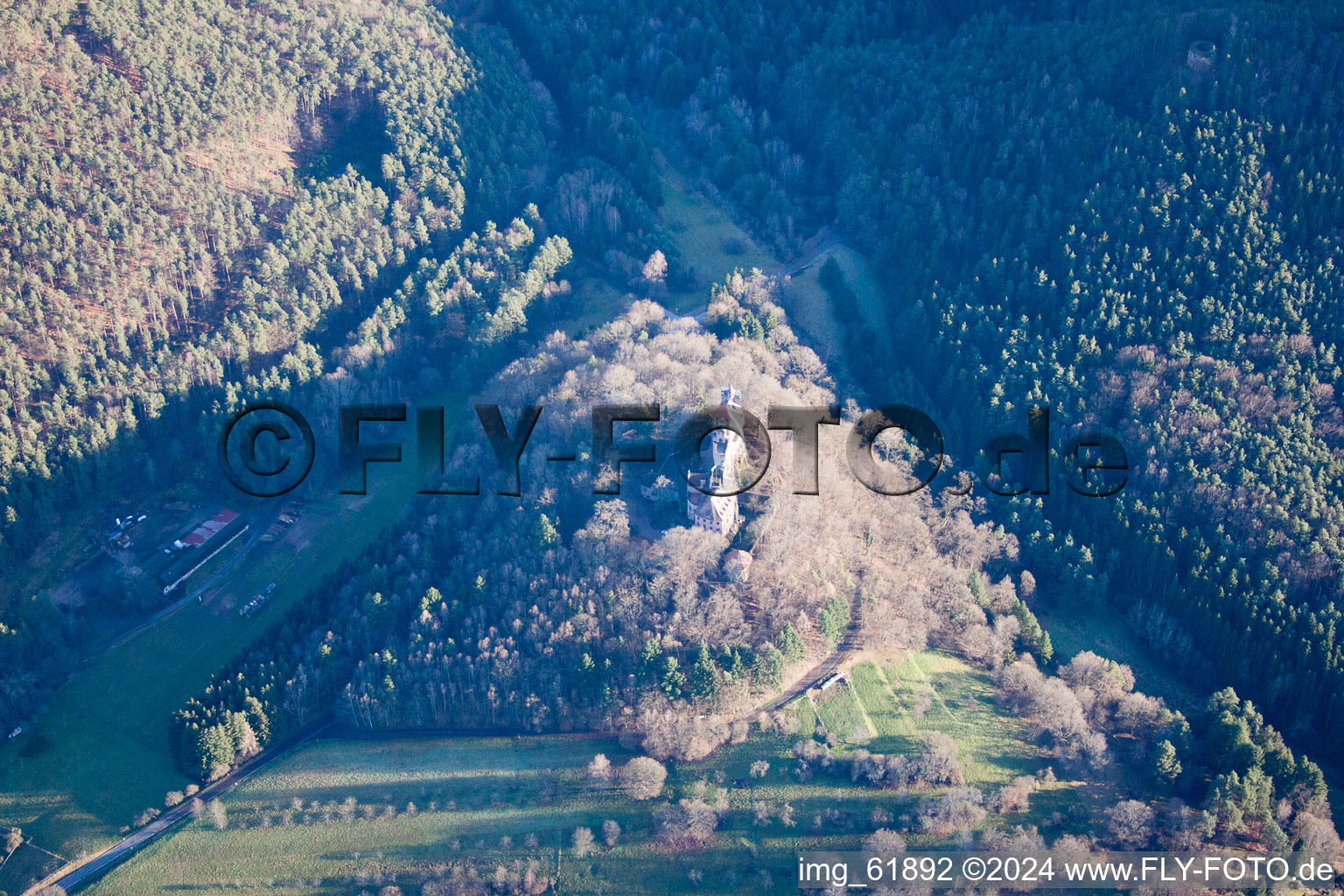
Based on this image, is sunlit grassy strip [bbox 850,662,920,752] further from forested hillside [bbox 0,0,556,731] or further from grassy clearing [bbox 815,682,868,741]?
forested hillside [bbox 0,0,556,731]

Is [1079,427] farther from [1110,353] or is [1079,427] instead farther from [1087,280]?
[1087,280]

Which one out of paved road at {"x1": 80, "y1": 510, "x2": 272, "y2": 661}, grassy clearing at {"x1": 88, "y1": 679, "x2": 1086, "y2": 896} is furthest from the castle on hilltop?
paved road at {"x1": 80, "y1": 510, "x2": 272, "y2": 661}

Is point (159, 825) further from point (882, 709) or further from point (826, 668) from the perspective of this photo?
point (882, 709)

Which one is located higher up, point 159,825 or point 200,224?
point 200,224

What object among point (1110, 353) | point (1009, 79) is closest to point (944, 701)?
point (1110, 353)

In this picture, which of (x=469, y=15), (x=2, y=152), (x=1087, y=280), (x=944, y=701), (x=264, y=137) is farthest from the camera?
(x=469, y=15)

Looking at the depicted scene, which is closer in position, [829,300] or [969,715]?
[969,715]

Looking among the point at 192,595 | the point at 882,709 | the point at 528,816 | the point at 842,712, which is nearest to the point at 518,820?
the point at 528,816
